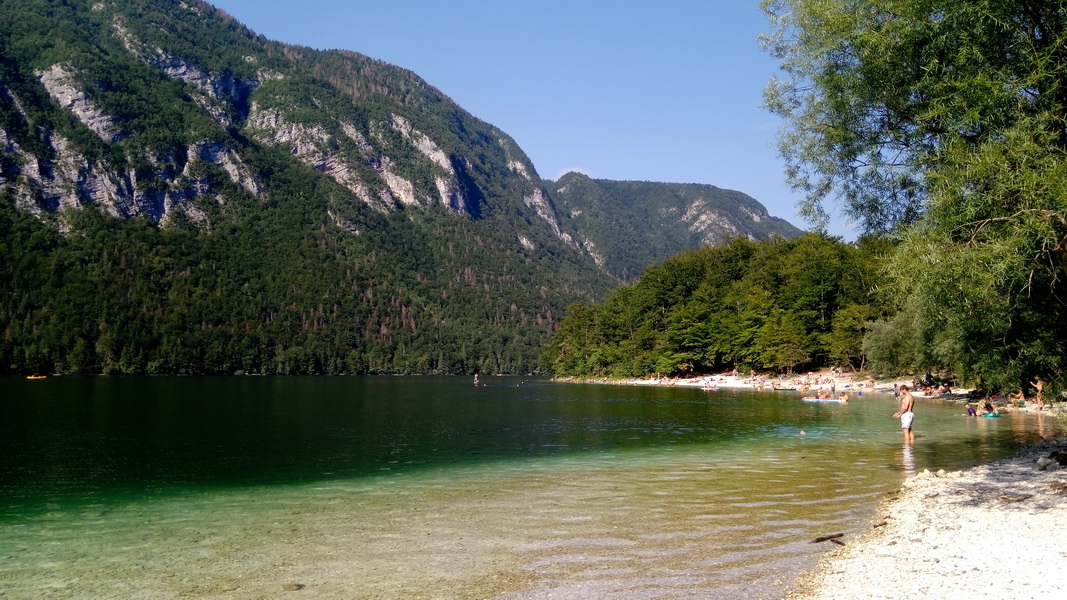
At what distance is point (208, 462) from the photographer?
2684 cm

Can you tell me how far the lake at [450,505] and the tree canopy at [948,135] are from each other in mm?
5759

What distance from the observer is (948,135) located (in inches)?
492

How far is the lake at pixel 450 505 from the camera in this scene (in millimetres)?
11039

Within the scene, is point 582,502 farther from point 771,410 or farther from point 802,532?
point 771,410

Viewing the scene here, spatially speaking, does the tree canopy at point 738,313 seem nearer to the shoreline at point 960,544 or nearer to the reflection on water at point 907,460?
the reflection on water at point 907,460

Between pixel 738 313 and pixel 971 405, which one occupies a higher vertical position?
pixel 738 313

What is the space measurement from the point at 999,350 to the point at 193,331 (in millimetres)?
198499

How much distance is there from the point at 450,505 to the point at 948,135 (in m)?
14.4

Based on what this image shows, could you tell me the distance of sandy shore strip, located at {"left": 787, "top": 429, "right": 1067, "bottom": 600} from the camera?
911 centimetres

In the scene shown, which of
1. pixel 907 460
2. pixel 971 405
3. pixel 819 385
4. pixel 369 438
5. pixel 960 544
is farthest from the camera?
pixel 819 385

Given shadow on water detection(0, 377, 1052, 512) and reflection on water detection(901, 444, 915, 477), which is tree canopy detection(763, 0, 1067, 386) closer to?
reflection on water detection(901, 444, 915, 477)

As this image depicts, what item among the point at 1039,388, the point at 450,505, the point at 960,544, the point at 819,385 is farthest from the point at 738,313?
the point at 960,544

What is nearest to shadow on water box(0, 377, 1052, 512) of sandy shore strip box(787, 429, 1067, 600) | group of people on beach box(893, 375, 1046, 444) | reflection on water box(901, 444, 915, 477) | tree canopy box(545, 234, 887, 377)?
reflection on water box(901, 444, 915, 477)

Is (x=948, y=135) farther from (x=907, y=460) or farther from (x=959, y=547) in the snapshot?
(x=907, y=460)
